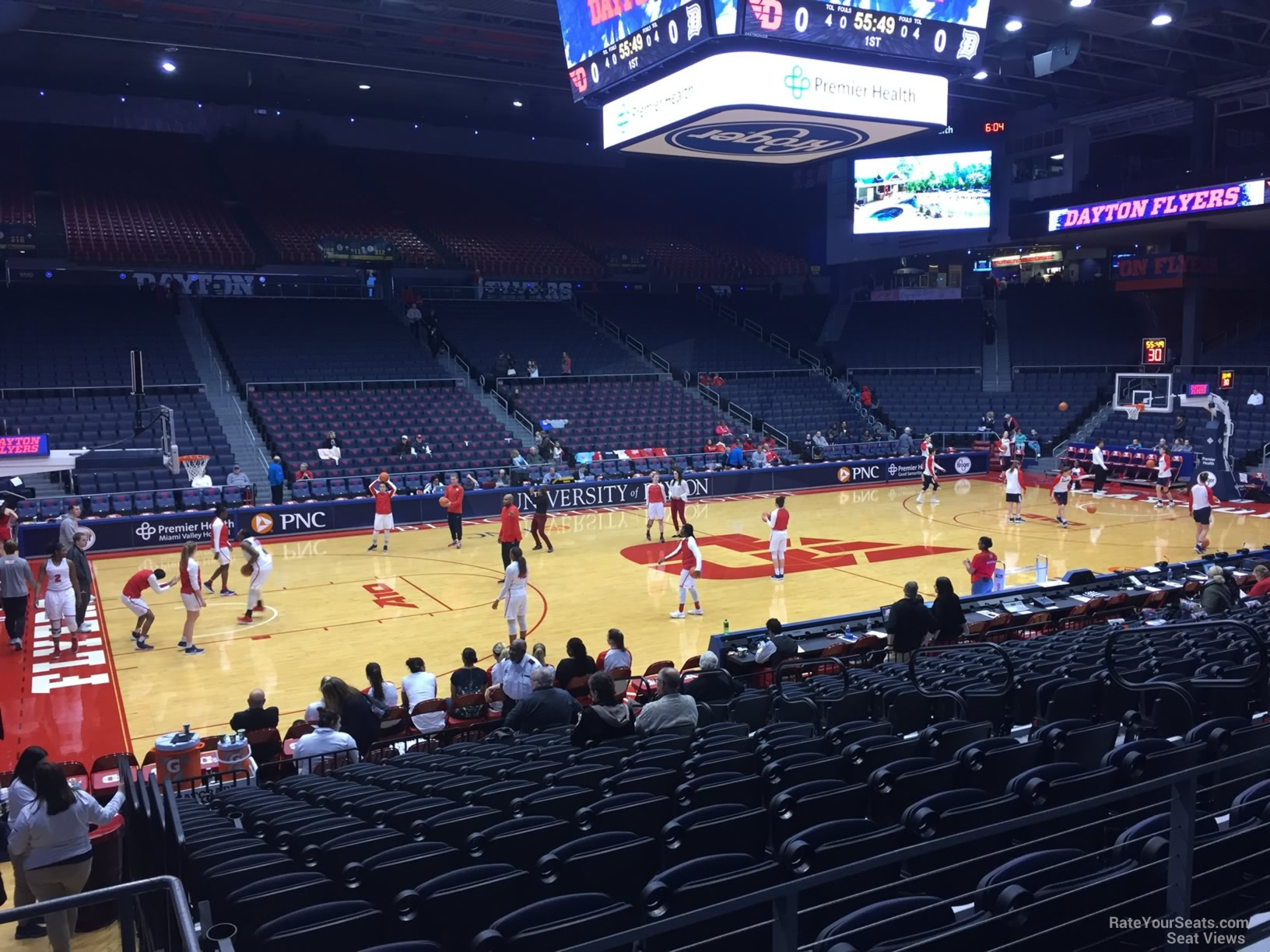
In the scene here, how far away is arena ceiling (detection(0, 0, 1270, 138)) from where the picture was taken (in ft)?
83.4

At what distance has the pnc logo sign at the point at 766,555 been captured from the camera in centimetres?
1917

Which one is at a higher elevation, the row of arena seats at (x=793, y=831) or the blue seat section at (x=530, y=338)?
the blue seat section at (x=530, y=338)

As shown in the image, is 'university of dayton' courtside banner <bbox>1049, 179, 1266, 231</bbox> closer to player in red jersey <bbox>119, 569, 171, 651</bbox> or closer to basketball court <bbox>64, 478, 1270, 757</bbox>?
basketball court <bbox>64, 478, 1270, 757</bbox>

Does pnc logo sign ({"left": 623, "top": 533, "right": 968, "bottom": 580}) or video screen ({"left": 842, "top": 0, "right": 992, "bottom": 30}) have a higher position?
video screen ({"left": 842, "top": 0, "right": 992, "bottom": 30})

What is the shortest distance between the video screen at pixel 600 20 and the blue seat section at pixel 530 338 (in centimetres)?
1535

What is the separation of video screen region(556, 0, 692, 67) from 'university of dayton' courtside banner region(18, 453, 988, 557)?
11.0 m

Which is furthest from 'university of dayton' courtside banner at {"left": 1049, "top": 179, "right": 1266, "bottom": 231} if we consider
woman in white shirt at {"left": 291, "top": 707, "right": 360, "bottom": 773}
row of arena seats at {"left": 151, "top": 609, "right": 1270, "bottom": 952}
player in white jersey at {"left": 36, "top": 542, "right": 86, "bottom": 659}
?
player in white jersey at {"left": 36, "top": 542, "right": 86, "bottom": 659}

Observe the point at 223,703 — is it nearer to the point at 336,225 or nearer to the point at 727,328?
the point at 336,225

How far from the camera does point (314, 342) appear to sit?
3272 centimetres

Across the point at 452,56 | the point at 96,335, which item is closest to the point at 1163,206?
the point at 452,56

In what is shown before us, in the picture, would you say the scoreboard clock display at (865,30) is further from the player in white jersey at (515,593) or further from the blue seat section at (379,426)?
the blue seat section at (379,426)

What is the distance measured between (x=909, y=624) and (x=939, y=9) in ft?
42.3

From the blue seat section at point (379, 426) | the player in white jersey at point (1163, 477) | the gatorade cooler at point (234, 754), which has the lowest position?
the gatorade cooler at point (234, 754)

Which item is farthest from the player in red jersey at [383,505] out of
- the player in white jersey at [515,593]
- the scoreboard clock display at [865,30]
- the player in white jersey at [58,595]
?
the scoreboard clock display at [865,30]
